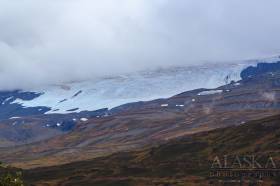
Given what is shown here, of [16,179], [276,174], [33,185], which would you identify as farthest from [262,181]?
[16,179]

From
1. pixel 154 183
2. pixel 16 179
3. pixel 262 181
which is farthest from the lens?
pixel 154 183

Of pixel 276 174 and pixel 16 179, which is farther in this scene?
pixel 276 174

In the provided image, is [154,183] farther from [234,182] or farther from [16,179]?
[16,179]

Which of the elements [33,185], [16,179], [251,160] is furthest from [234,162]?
[16,179]

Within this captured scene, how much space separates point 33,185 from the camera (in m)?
198

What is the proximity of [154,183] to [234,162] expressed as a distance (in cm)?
3044

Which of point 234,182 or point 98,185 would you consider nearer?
point 234,182

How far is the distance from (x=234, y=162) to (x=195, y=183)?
27.9 metres

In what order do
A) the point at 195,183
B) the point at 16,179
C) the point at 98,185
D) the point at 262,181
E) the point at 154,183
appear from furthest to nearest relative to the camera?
the point at 98,185 < the point at 154,183 < the point at 195,183 < the point at 262,181 < the point at 16,179

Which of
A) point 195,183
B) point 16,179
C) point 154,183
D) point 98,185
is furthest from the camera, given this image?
point 98,185

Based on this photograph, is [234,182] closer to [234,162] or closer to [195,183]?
[195,183]

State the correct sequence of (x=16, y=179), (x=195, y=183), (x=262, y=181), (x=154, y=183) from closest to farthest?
(x=16, y=179), (x=262, y=181), (x=195, y=183), (x=154, y=183)

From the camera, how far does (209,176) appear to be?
18212 cm

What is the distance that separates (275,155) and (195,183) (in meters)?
36.4
